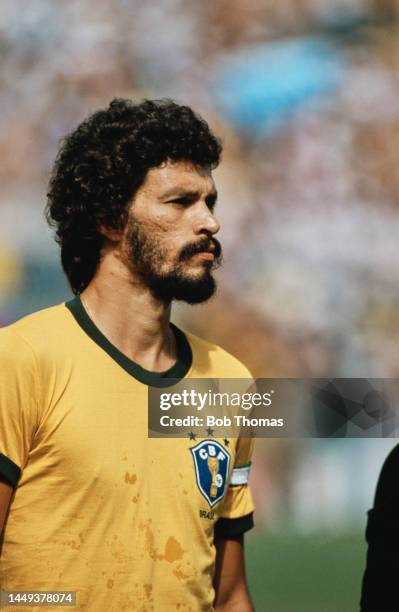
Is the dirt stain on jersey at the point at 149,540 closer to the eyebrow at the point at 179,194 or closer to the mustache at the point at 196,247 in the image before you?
the mustache at the point at 196,247

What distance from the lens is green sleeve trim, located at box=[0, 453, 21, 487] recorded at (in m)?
1.83

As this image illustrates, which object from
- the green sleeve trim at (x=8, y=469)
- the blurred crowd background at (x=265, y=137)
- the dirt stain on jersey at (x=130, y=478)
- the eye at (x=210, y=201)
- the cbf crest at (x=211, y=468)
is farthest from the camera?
the blurred crowd background at (x=265, y=137)

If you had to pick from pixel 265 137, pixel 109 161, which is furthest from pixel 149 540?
pixel 265 137

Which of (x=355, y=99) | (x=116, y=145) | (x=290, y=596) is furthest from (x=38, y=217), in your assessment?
(x=116, y=145)

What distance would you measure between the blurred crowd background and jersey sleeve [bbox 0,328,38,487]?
2.88 meters

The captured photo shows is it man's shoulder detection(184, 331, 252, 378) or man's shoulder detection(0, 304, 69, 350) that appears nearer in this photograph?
man's shoulder detection(0, 304, 69, 350)

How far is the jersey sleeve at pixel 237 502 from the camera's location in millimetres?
2172

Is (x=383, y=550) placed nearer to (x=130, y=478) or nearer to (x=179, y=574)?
(x=179, y=574)

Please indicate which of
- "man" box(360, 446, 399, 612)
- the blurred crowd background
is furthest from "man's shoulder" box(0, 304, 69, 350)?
the blurred crowd background

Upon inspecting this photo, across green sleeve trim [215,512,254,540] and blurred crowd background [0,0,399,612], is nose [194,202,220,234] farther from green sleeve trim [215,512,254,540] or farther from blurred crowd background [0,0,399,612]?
blurred crowd background [0,0,399,612]

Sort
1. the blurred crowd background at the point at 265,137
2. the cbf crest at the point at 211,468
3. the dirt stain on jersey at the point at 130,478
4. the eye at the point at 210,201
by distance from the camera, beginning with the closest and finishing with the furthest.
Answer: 1. the dirt stain on jersey at the point at 130,478
2. the cbf crest at the point at 211,468
3. the eye at the point at 210,201
4. the blurred crowd background at the point at 265,137

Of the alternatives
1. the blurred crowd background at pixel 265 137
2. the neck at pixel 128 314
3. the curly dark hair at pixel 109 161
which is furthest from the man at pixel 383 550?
the blurred crowd background at pixel 265 137

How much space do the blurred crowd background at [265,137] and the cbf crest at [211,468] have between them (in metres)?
2.68

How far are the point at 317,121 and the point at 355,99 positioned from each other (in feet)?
0.81
